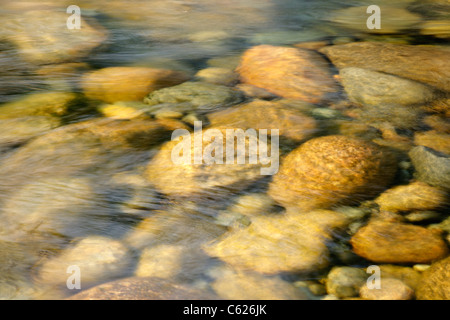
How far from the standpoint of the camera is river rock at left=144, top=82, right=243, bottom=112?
364 cm

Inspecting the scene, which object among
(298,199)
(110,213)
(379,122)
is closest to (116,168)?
(110,213)

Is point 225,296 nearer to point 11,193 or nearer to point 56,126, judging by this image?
point 11,193

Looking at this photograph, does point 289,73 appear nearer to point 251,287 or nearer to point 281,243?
point 281,243

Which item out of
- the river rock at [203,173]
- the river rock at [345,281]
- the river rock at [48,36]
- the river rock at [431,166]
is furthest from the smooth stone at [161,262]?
the river rock at [48,36]

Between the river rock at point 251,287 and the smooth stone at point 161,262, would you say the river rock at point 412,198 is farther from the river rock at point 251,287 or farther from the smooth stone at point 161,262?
the smooth stone at point 161,262

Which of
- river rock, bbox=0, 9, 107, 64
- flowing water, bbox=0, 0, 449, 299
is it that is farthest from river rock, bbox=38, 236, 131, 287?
river rock, bbox=0, 9, 107, 64

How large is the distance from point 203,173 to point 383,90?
1.77 meters

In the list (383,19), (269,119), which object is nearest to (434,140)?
(269,119)

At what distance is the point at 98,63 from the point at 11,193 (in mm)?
2377

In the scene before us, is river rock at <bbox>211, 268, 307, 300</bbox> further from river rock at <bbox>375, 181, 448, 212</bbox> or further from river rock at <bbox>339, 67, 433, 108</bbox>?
river rock at <bbox>339, 67, 433, 108</bbox>

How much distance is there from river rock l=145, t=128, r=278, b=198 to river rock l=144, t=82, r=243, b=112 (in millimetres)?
777

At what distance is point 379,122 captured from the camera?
10.8 ft

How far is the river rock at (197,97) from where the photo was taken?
3.64 metres

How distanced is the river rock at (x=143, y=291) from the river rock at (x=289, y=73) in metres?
2.19
